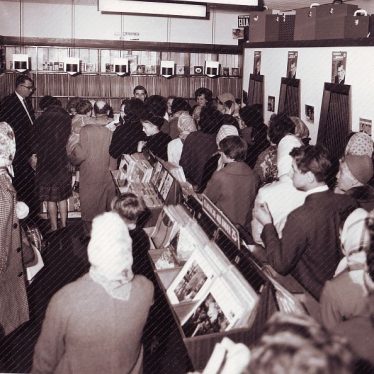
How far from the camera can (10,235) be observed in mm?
3121

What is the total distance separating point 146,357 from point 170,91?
710cm

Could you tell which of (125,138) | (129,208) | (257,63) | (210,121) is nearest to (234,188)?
(129,208)

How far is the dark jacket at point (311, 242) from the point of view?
2.63 metres

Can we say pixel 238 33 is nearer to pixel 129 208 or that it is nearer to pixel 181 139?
pixel 181 139

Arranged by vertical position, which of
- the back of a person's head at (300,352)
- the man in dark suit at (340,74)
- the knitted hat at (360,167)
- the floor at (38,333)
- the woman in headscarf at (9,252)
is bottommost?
the floor at (38,333)

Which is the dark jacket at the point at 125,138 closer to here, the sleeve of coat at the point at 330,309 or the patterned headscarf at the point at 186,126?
the patterned headscarf at the point at 186,126

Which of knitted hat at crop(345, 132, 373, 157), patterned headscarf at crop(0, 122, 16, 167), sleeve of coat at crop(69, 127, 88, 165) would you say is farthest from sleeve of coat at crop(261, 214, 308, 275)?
sleeve of coat at crop(69, 127, 88, 165)

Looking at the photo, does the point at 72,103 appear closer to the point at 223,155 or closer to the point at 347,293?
the point at 223,155

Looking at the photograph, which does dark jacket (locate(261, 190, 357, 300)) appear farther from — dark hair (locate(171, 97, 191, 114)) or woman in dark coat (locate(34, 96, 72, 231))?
dark hair (locate(171, 97, 191, 114))

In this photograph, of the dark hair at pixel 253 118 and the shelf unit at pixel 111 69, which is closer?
the dark hair at pixel 253 118

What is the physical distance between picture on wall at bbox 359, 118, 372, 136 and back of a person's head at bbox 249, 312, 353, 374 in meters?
4.23

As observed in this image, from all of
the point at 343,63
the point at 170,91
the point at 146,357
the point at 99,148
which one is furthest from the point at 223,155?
the point at 170,91

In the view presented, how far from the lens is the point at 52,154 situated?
550 cm

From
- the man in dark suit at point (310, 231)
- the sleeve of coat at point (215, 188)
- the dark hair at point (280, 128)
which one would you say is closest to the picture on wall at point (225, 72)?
the dark hair at point (280, 128)
